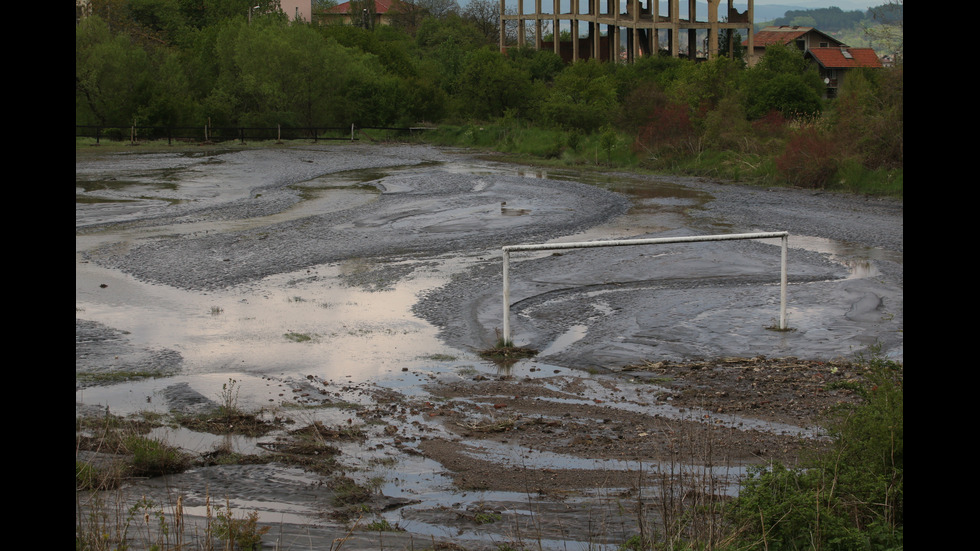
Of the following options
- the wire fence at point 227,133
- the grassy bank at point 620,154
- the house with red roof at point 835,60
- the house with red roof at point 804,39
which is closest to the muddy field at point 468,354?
the grassy bank at point 620,154

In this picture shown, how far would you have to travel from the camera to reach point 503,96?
194 feet

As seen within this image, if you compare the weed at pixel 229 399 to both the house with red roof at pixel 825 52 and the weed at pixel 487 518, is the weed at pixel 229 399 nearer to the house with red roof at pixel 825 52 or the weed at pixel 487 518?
the weed at pixel 487 518

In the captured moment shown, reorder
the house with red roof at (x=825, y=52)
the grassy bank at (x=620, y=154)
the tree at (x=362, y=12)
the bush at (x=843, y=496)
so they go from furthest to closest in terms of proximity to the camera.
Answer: the tree at (x=362, y=12), the house with red roof at (x=825, y=52), the grassy bank at (x=620, y=154), the bush at (x=843, y=496)

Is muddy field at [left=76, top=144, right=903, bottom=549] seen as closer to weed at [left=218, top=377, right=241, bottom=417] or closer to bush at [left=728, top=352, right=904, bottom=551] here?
weed at [left=218, top=377, right=241, bottom=417]

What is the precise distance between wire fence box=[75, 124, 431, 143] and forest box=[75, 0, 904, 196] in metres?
0.77

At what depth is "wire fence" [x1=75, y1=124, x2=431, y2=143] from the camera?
6028 cm

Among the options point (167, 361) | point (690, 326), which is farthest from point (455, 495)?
point (690, 326)

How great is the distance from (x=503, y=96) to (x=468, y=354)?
49198 millimetres

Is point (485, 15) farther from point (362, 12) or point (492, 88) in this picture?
point (492, 88)

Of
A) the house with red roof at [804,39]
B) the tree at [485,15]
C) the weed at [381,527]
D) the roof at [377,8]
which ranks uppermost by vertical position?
the roof at [377,8]

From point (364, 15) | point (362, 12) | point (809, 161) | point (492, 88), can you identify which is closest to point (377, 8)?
point (364, 15)

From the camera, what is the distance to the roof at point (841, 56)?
78.2 metres
